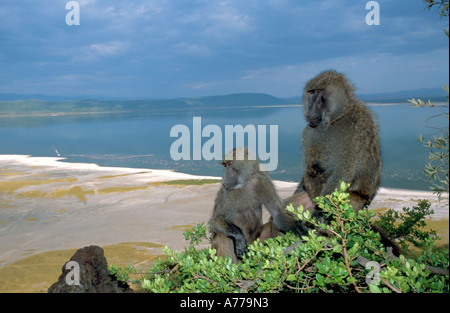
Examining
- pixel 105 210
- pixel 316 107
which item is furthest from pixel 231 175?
pixel 105 210

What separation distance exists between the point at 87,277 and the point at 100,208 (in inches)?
554

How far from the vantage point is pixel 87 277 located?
808 centimetres

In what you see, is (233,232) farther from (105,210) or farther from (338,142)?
(105,210)

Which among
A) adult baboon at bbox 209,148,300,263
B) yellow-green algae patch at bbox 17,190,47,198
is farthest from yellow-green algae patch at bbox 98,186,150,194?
adult baboon at bbox 209,148,300,263

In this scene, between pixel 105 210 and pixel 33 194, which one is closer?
pixel 105 210

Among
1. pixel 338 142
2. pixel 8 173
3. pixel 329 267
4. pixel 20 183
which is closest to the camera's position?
pixel 329 267

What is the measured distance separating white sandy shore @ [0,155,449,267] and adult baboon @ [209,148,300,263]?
9.31 m

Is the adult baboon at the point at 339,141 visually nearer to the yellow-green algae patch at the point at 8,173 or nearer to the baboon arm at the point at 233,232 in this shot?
the baboon arm at the point at 233,232

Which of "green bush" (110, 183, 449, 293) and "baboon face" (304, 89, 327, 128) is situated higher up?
"baboon face" (304, 89, 327, 128)

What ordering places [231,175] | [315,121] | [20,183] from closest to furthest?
1. [315,121]
2. [231,175]
3. [20,183]

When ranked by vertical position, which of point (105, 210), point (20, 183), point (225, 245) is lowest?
point (105, 210)

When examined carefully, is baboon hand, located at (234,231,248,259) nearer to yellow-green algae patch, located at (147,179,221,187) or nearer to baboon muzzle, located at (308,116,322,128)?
baboon muzzle, located at (308,116,322,128)

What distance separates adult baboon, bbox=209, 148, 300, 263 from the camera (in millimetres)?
5695
